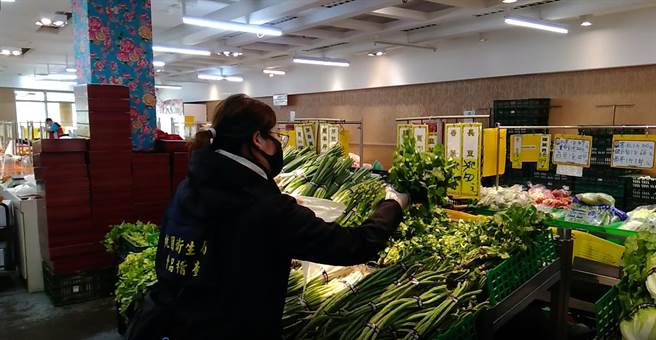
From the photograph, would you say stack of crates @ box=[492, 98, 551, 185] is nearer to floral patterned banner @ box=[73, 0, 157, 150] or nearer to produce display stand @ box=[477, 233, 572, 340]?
floral patterned banner @ box=[73, 0, 157, 150]

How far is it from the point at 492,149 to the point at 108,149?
3464 mm

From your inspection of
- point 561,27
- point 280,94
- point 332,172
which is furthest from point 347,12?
point 280,94

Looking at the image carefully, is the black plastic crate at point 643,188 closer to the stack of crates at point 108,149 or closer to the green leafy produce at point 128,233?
the green leafy produce at point 128,233

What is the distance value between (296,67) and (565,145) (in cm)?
1136

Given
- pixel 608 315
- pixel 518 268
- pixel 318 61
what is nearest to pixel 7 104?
pixel 318 61

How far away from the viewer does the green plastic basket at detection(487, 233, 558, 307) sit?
179 cm

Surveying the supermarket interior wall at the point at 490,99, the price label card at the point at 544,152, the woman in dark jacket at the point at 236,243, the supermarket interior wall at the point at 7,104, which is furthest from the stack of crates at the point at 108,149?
the supermarket interior wall at the point at 7,104

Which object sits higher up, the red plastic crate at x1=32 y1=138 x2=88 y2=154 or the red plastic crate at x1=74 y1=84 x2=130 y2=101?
the red plastic crate at x1=74 y1=84 x2=130 y2=101

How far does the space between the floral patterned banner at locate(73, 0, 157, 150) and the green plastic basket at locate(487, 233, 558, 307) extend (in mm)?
4248

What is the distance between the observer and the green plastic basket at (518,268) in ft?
5.88

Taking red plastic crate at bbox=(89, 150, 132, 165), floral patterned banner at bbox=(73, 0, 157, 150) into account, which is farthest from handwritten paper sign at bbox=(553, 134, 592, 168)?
floral patterned banner at bbox=(73, 0, 157, 150)

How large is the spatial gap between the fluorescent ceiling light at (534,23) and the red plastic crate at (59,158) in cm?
592

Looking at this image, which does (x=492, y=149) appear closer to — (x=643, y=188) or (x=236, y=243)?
(x=236, y=243)

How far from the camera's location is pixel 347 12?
7.35m
